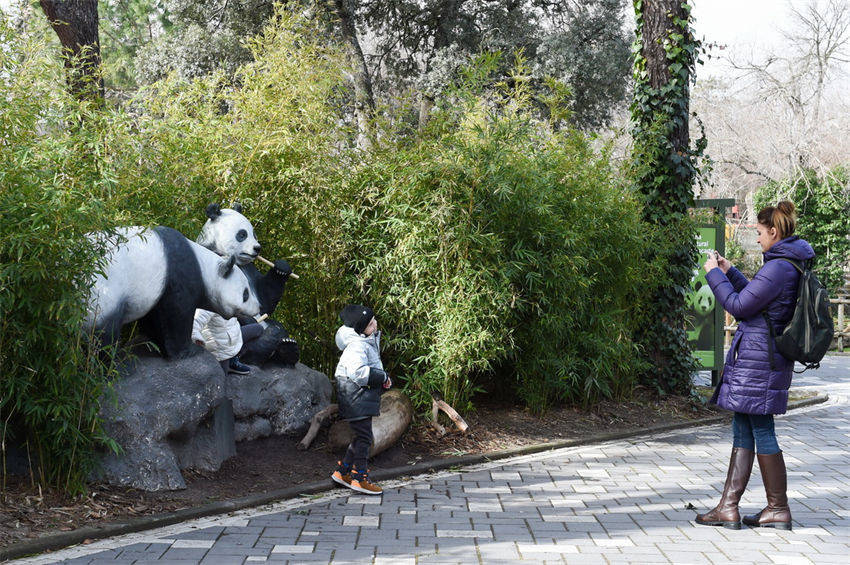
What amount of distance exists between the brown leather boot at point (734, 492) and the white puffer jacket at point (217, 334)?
3411 millimetres

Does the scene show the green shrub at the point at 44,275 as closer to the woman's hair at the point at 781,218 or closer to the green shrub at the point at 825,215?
the woman's hair at the point at 781,218

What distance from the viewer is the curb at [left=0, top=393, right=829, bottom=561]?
4.18m

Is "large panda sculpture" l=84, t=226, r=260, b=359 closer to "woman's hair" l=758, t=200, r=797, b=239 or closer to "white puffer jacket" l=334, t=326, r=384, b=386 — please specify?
"white puffer jacket" l=334, t=326, r=384, b=386

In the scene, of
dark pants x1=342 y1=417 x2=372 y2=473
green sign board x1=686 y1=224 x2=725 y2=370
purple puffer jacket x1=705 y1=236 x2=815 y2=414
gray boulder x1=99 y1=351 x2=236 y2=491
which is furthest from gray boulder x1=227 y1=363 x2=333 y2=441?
green sign board x1=686 y1=224 x2=725 y2=370

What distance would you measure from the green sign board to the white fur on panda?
6.40 m

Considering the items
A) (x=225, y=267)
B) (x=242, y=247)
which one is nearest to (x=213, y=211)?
(x=242, y=247)

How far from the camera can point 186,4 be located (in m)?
15.9

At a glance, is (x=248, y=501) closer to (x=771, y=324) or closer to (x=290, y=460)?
(x=290, y=460)

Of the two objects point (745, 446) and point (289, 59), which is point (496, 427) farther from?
point (289, 59)

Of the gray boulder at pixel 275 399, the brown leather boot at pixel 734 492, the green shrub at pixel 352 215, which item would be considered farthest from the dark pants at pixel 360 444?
the brown leather boot at pixel 734 492

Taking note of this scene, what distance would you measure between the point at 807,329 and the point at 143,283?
3.92m

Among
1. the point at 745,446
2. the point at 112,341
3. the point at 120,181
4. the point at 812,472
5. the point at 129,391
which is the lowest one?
the point at 812,472

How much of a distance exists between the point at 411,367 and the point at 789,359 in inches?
128

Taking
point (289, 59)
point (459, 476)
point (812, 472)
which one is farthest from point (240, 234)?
point (812, 472)
